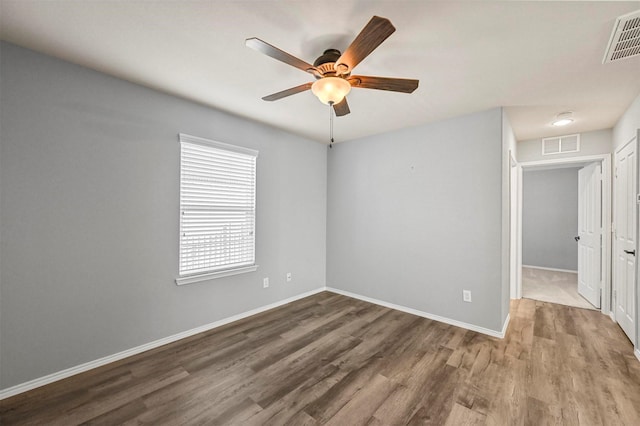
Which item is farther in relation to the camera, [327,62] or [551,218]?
[551,218]

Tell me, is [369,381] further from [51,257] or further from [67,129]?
[67,129]

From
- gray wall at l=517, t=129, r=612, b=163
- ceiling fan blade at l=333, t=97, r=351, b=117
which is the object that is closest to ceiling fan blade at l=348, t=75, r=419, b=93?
ceiling fan blade at l=333, t=97, r=351, b=117

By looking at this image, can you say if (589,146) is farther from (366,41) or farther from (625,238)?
(366,41)

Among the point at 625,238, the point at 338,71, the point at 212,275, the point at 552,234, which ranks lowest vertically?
the point at 212,275

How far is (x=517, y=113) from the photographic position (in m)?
3.14

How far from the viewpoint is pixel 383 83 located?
1897 millimetres

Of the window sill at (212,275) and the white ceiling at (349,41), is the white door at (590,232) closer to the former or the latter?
the white ceiling at (349,41)

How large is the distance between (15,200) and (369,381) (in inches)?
120

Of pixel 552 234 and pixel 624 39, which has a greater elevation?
pixel 624 39

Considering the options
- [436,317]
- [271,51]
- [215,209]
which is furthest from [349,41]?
[436,317]

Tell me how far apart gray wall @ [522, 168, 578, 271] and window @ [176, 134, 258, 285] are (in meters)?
7.06

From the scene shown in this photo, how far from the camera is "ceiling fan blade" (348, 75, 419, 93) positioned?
1.85 metres

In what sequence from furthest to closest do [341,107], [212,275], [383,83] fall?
[212,275] < [341,107] < [383,83]

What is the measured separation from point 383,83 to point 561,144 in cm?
374
